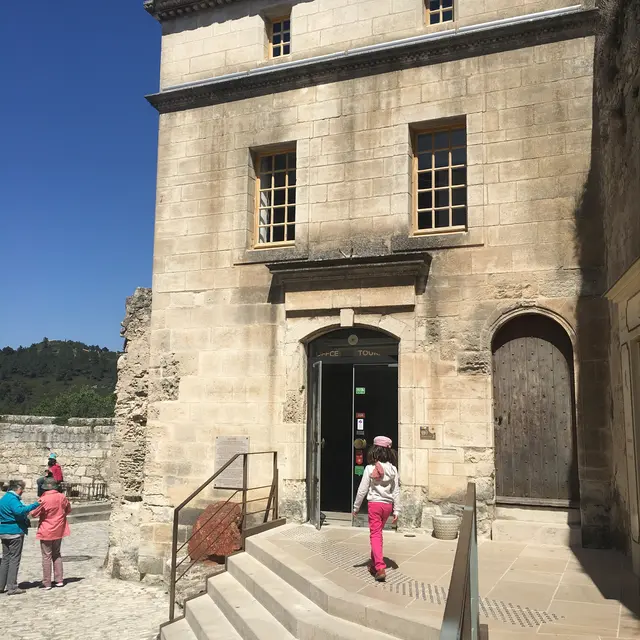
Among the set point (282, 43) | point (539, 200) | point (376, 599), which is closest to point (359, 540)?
point (376, 599)

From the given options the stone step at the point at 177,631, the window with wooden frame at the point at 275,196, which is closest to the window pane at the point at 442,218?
the window with wooden frame at the point at 275,196

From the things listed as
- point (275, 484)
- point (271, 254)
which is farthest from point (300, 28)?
point (275, 484)

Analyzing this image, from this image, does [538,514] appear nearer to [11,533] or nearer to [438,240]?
[438,240]

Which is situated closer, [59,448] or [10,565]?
[10,565]

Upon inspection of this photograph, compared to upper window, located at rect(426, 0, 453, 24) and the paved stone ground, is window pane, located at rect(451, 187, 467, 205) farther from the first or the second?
the paved stone ground

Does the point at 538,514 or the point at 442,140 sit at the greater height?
the point at 442,140

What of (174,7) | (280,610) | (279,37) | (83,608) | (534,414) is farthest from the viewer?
(174,7)

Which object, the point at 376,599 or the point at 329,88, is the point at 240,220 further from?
the point at 376,599

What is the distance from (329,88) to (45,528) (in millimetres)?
7668

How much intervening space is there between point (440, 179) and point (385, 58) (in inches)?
74.3

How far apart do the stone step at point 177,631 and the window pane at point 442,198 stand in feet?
20.2

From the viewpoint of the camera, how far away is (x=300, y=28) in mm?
10055

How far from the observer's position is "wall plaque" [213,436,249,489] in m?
9.54

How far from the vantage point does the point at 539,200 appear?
834 centimetres
